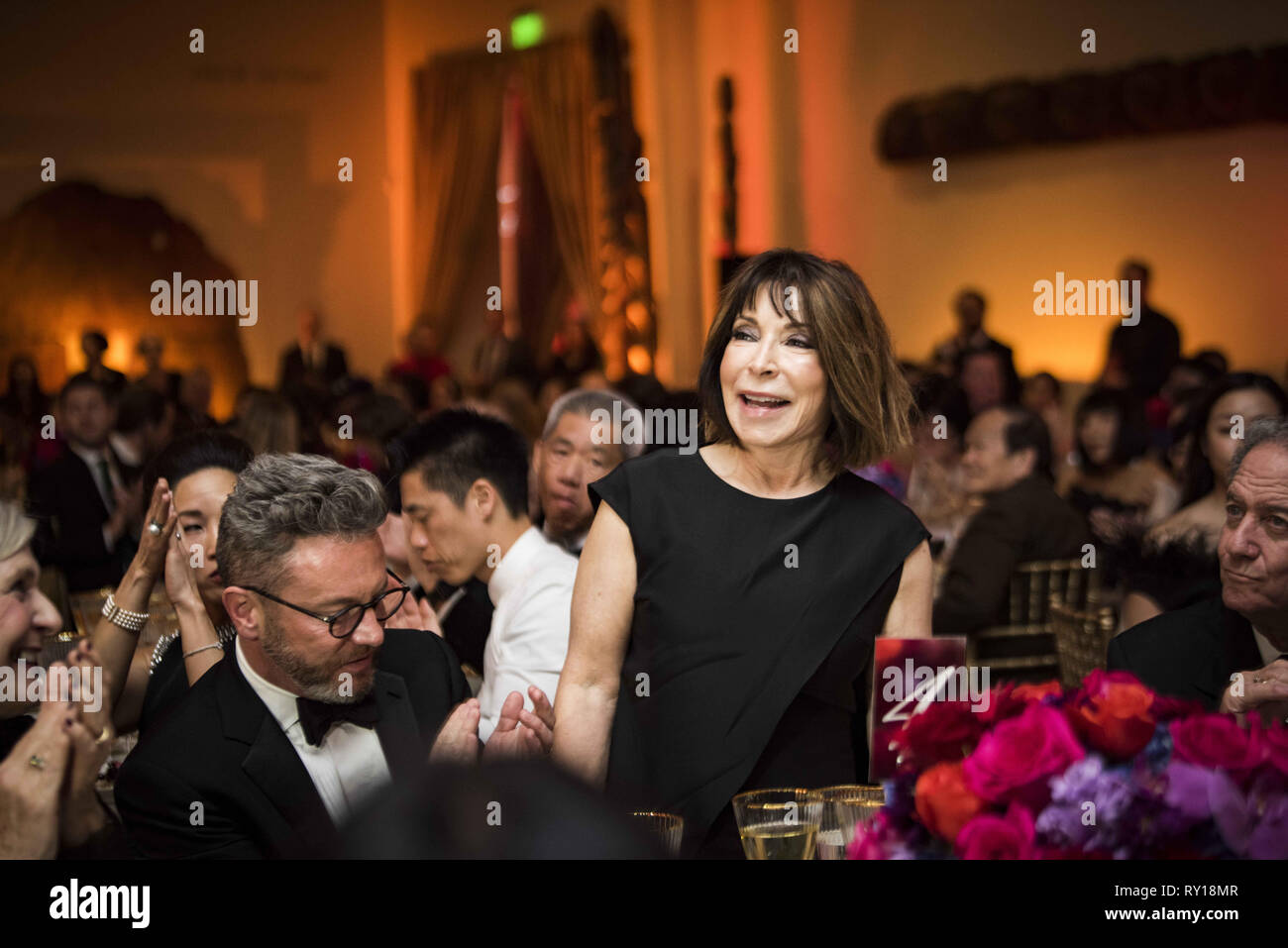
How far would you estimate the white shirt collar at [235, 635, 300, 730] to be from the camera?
2.02m

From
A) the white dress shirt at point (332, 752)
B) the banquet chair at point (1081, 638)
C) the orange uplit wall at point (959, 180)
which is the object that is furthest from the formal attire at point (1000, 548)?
the orange uplit wall at point (959, 180)

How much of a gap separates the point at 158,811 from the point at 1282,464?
1784mm

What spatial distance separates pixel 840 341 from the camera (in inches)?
78.5

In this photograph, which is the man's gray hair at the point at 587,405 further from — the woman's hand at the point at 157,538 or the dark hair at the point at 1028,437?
the dark hair at the point at 1028,437

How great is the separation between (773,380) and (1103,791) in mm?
883

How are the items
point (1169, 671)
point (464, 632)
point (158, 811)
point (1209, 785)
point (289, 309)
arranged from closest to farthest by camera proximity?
point (1209, 785) → point (158, 811) → point (1169, 671) → point (464, 632) → point (289, 309)

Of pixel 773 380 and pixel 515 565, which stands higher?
pixel 773 380

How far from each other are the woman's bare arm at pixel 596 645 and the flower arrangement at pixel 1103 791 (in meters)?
0.60

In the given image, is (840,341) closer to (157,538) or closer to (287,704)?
(287,704)
